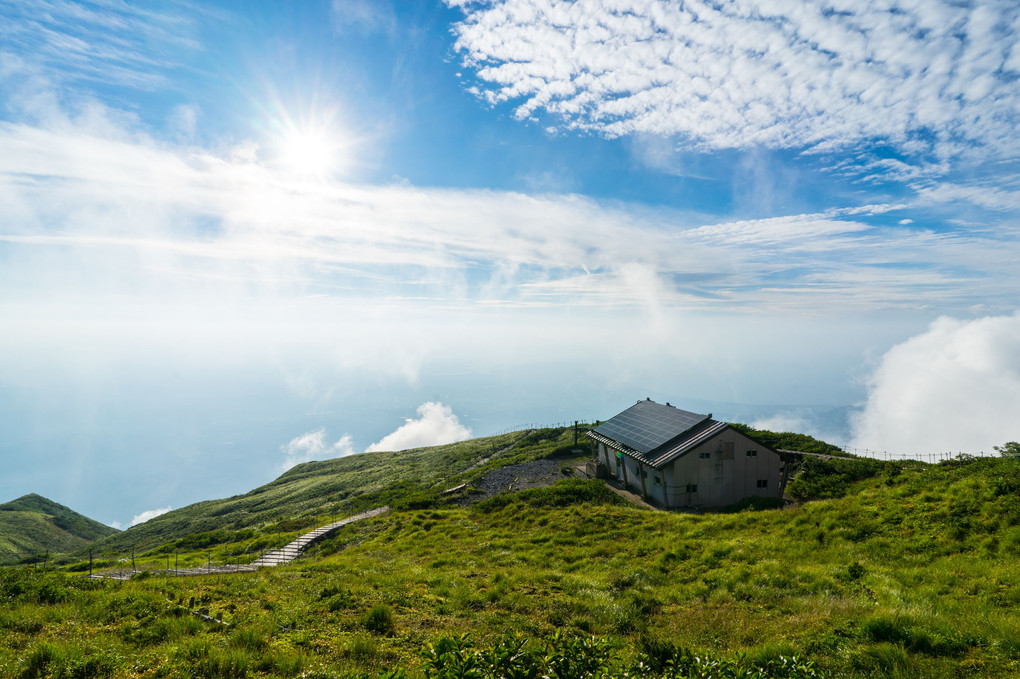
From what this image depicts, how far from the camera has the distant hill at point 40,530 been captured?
88.7 meters

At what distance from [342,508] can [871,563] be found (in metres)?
51.1

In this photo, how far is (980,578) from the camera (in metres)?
12.9

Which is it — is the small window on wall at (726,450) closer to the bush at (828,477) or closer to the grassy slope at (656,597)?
the bush at (828,477)

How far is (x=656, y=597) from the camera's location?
14.8 m

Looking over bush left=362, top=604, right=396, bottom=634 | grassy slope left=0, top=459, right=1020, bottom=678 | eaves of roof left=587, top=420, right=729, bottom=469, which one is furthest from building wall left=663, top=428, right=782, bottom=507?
bush left=362, top=604, right=396, bottom=634

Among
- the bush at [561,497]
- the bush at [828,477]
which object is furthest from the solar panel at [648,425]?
the bush at [828,477]

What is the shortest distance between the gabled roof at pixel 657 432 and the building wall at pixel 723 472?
1017 millimetres

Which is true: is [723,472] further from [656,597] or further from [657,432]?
[656,597]

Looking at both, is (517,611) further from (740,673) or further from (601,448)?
(601,448)

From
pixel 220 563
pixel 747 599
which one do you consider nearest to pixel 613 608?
→ pixel 747 599

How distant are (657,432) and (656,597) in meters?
26.5

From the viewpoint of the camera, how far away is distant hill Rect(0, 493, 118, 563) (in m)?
88.7

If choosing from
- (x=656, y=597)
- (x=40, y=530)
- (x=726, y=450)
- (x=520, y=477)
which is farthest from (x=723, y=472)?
(x=40, y=530)

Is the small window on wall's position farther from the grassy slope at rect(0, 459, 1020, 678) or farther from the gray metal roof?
the grassy slope at rect(0, 459, 1020, 678)
